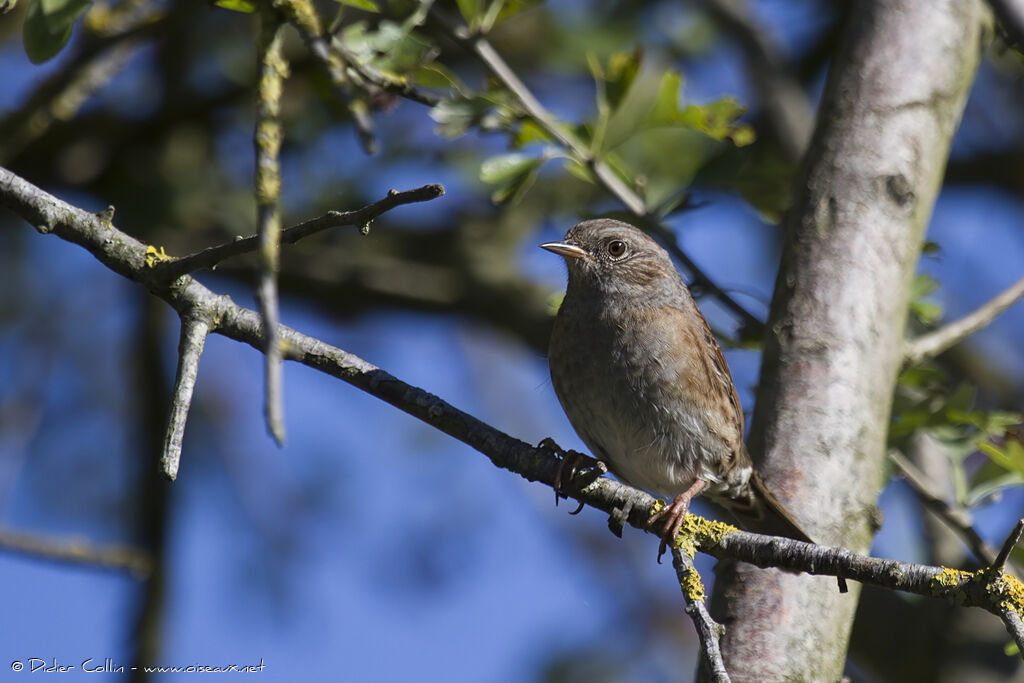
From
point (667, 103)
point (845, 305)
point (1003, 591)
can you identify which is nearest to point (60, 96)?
point (667, 103)

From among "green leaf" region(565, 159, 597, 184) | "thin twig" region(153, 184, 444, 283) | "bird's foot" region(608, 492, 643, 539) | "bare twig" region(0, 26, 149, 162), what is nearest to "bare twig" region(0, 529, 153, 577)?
"thin twig" region(153, 184, 444, 283)

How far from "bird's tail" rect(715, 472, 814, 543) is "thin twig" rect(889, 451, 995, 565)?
0.49 m

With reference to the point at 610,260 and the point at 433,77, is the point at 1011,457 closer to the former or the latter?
the point at 610,260

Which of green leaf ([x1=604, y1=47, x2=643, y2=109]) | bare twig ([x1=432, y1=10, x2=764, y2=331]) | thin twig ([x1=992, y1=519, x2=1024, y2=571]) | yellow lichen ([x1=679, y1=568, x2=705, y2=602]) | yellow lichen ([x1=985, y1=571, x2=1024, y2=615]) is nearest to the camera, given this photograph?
thin twig ([x1=992, y1=519, x2=1024, y2=571])

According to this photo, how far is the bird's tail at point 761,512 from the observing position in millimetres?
3428

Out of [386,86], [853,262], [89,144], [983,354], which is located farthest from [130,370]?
[983,354]

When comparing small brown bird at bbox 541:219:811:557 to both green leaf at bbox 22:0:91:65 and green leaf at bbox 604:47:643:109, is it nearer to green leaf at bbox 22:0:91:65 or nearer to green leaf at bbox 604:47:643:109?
green leaf at bbox 604:47:643:109

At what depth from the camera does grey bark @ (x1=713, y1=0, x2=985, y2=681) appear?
10.7 feet

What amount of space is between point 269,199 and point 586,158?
1964 mm

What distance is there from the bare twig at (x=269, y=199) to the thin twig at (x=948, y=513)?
256 cm

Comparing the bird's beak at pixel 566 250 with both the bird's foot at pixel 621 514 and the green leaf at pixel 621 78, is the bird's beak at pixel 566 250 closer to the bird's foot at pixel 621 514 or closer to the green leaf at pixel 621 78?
the green leaf at pixel 621 78

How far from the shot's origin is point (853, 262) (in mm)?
3732

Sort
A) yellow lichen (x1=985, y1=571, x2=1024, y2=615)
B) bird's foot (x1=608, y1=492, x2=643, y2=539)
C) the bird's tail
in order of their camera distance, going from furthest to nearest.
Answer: the bird's tail
bird's foot (x1=608, y1=492, x2=643, y2=539)
yellow lichen (x1=985, y1=571, x2=1024, y2=615)

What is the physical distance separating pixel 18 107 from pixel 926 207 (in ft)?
12.6
